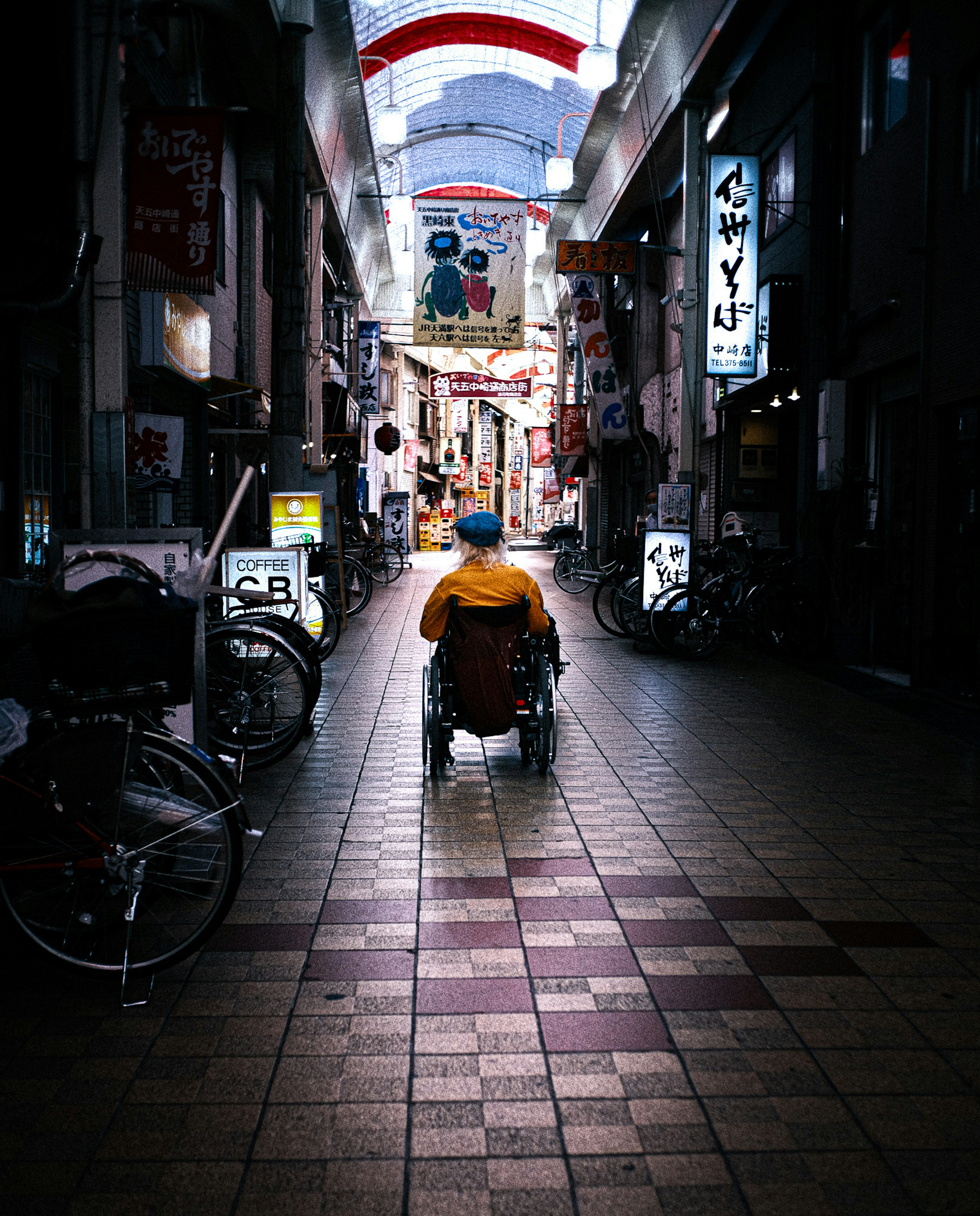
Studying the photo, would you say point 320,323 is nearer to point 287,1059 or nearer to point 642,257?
point 642,257

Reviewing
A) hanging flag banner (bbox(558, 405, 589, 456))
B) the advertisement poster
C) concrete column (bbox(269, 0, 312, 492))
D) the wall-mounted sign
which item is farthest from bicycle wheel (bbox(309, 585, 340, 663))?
hanging flag banner (bbox(558, 405, 589, 456))

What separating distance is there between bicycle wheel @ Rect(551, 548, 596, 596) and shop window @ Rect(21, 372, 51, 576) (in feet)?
46.4

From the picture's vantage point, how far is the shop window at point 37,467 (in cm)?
960

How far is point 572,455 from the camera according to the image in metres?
31.7

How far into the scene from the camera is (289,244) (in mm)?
11172

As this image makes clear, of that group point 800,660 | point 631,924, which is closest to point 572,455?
point 800,660

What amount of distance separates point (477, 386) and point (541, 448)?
21.9 metres

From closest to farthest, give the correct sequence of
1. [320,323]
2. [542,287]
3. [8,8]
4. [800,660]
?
[8,8] → [800,660] → [320,323] → [542,287]

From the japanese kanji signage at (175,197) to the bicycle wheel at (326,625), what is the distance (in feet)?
10.7

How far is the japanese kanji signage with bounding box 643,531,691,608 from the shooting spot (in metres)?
12.9

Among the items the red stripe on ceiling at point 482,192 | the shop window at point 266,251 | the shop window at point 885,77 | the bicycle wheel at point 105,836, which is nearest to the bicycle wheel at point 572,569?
the shop window at point 266,251

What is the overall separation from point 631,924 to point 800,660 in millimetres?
8633

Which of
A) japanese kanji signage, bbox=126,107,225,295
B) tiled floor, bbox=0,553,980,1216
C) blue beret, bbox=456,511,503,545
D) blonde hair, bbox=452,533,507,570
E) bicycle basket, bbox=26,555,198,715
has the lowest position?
tiled floor, bbox=0,553,980,1216

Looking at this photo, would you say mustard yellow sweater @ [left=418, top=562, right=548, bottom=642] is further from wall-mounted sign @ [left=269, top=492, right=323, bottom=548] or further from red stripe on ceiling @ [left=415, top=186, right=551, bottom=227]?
red stripe on ceiling @ [left=415, top=186, right=551, bottom=227]
